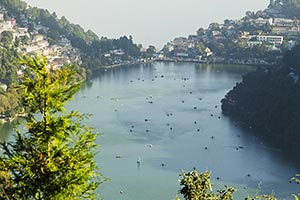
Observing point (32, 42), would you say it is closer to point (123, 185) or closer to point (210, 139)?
point (210, 139)

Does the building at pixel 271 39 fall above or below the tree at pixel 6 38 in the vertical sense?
below

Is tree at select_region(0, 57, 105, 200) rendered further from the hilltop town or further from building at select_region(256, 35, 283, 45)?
building at select_region(256, 35, 283, 45)

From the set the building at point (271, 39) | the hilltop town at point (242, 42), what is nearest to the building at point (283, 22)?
the hilltop town at point (242, 42)

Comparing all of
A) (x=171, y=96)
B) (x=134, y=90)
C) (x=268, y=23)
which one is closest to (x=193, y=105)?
(x=171, y=96)

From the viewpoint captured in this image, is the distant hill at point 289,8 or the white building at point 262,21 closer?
the white building at point 262,21

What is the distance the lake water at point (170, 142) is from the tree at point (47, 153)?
7.45 metres

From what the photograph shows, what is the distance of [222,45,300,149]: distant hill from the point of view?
14.4 m

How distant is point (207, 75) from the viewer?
26203mm

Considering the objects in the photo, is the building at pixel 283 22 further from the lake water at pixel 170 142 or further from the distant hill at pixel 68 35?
the lake water at pixel 170 142

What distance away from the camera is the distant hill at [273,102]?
14438mm

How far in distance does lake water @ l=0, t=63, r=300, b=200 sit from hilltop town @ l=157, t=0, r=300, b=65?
522 centimetres

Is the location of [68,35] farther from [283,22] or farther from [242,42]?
[283,22]

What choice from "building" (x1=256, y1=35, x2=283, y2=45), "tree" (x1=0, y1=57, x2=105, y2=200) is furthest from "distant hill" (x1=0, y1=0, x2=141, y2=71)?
"tree" (x1=0, y1=57, x2=105, y2=200)

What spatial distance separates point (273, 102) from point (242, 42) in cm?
1502
